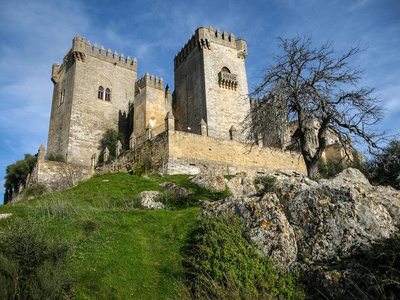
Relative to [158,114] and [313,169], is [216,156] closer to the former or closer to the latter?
[313,169]

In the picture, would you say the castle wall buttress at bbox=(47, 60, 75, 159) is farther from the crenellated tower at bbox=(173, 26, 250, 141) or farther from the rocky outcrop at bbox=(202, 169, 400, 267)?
the rocky outcrop at bbox=(202, 169, 400, 267)

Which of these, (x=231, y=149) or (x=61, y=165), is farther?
(x=61, y=165)

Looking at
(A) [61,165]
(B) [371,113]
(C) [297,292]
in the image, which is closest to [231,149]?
(B) [371,113]

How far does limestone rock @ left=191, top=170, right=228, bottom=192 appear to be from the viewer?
1364 cm

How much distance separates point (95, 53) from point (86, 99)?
5920 millimetres

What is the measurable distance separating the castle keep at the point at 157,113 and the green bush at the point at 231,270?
45.4 ft

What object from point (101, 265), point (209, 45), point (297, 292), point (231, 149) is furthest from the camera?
point (209, 45)

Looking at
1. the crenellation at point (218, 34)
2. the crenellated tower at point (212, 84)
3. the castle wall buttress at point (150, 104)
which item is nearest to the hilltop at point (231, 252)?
the crenellated tower at point (212, 84)

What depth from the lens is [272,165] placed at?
24.4 m

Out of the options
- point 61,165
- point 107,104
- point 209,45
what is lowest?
point 61,165

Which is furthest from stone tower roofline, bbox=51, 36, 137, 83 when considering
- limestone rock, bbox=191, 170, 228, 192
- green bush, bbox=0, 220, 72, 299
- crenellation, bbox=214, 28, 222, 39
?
green bush, bbox=0, 220, 72, 299

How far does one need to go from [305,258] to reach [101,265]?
3.93 m

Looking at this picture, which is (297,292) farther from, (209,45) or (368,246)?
(209,45)

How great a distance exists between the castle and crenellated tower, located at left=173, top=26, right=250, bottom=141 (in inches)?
3.7
